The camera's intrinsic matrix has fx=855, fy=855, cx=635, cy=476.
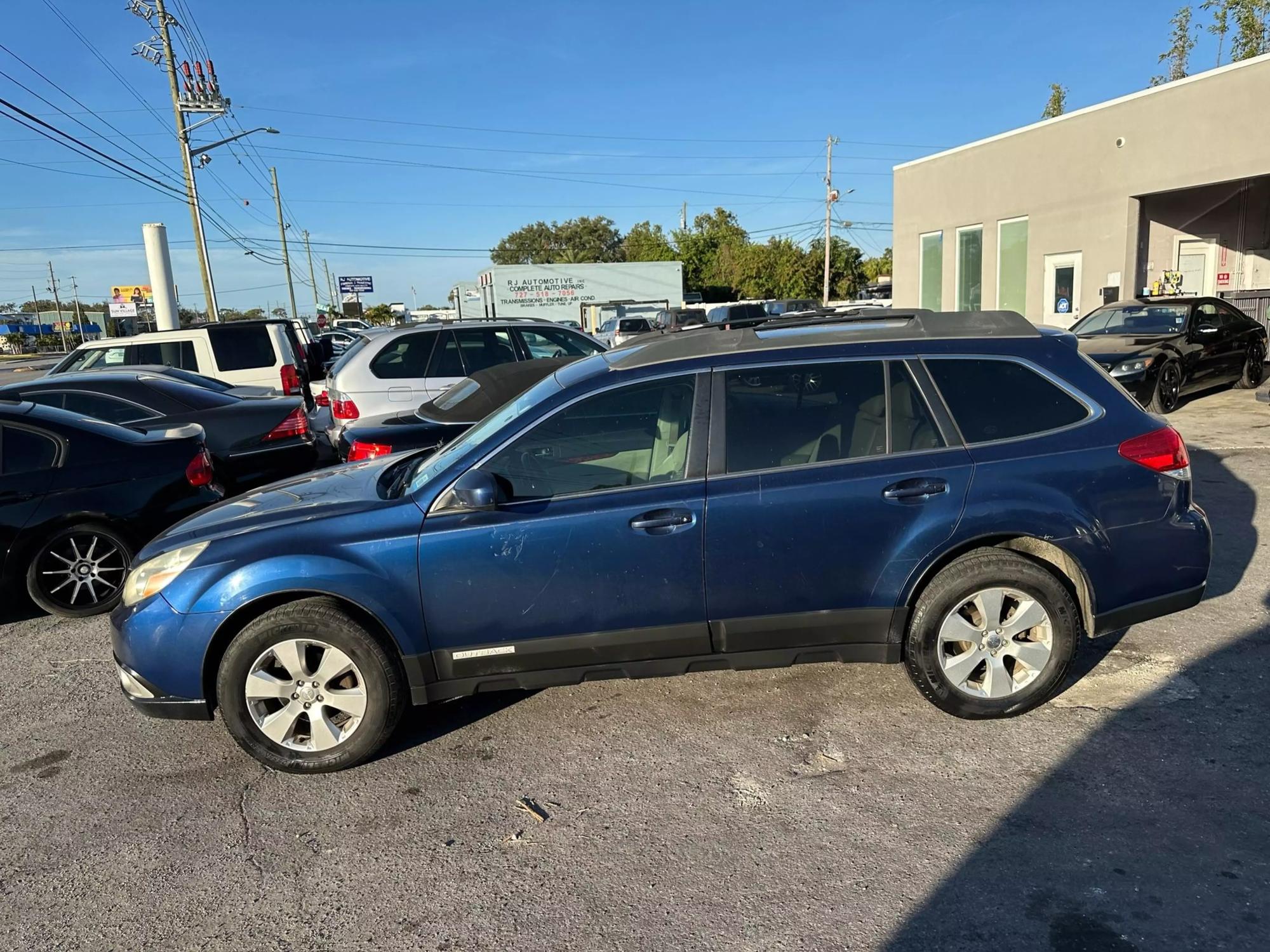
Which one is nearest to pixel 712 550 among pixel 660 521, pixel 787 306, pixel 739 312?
pixel 660 521

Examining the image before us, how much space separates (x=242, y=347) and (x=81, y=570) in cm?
725

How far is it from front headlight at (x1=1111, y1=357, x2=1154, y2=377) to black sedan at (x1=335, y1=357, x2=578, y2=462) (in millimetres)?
7999

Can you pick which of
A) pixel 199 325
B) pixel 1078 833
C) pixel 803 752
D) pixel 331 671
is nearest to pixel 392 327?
pixel 199 325

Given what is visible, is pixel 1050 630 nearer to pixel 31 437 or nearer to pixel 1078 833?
pixel 1078 833

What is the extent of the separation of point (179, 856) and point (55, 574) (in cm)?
349

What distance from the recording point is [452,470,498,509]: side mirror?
3.50 meters

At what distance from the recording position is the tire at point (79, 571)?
569 centimetres

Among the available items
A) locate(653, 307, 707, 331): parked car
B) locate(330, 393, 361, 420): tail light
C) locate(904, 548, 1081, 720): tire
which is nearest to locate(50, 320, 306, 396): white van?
locate(330, 393, 361, 420): tail light

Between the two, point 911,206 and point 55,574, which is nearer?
point 55,574

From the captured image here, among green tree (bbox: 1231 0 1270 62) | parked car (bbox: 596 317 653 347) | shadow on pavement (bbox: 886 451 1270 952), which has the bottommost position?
shadow on pavement (bbox: 886 451 1270 952)

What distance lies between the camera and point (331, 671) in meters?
3.58

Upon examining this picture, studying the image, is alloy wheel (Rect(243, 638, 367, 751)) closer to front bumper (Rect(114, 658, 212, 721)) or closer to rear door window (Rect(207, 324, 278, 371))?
front bumper (Rect(114, 658, 212, 721))

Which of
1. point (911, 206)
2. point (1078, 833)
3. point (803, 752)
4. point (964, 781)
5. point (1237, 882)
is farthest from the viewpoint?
point (911, 206)

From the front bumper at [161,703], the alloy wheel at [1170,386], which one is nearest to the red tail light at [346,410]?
the front bumper at [161,703]
